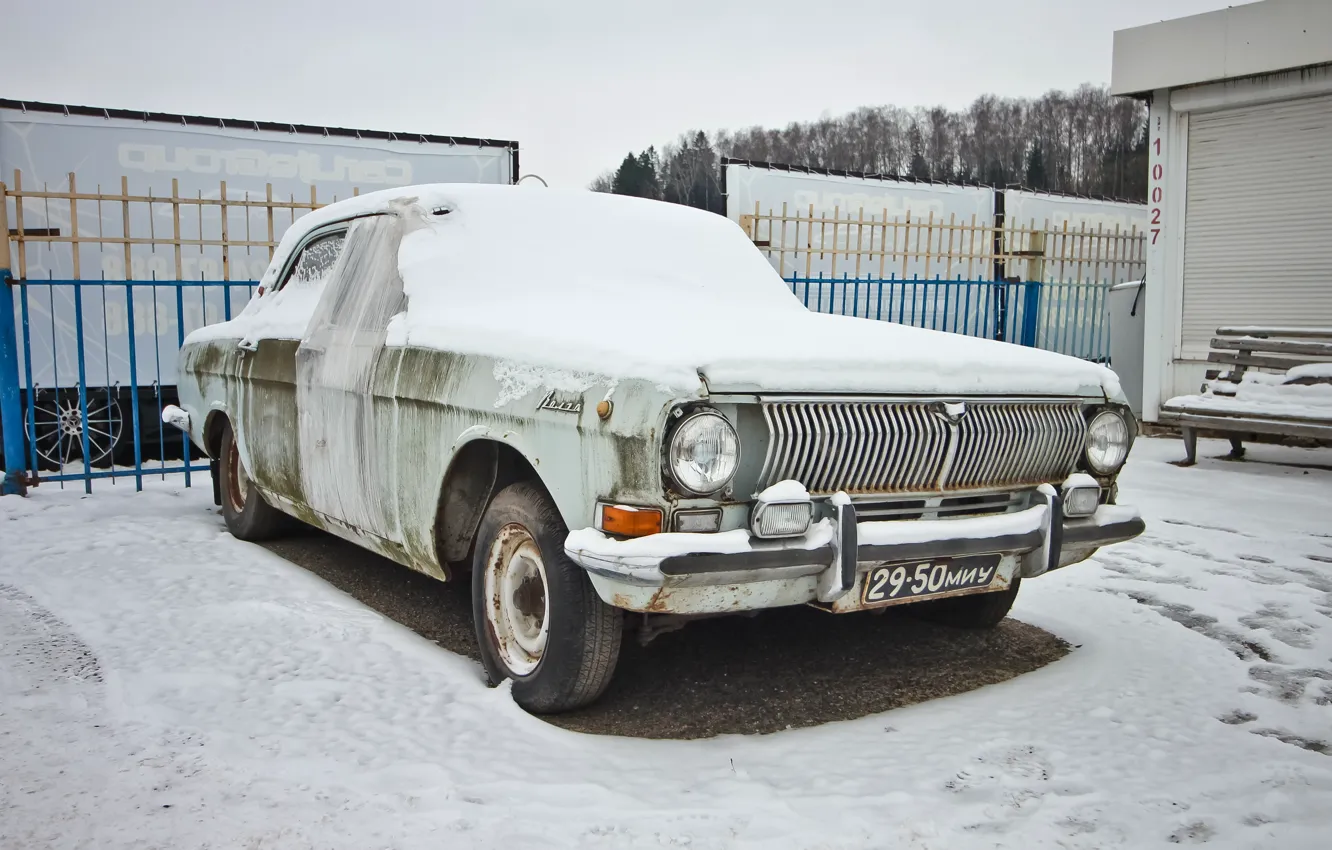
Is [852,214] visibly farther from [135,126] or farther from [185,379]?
[185,379]

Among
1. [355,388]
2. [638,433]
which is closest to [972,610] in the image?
[638,433]

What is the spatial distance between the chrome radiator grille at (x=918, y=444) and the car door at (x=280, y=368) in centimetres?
268

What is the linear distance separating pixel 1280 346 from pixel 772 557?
7.86m

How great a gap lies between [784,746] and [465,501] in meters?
1.44

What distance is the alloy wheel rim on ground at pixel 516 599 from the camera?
11.2 ft

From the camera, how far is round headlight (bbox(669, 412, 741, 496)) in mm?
2922

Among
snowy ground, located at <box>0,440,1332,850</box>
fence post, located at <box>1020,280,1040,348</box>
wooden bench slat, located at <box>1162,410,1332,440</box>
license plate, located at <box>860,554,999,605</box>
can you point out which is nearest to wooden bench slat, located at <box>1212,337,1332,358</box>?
wooden bench slat, located at <box>1162,410,1332,440</box>

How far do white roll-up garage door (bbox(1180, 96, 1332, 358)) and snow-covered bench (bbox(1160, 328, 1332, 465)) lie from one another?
1306mm

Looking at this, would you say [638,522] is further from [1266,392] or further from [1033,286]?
[1033,286]

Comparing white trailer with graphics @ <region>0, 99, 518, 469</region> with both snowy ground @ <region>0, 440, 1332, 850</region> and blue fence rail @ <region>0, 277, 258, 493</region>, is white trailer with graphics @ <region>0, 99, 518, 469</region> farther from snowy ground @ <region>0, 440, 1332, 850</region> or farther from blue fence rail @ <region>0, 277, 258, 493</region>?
snowy ground @ <region>0, 440, 1332, 850</region>

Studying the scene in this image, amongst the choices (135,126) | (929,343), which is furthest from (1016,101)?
(929,343)

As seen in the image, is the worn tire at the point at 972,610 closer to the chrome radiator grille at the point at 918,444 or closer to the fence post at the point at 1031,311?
the chrome radiator grille at the point at 918,444

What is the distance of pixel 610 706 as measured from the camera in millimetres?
3527

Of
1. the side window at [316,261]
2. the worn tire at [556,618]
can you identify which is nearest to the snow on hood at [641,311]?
the side window at [316,261]
